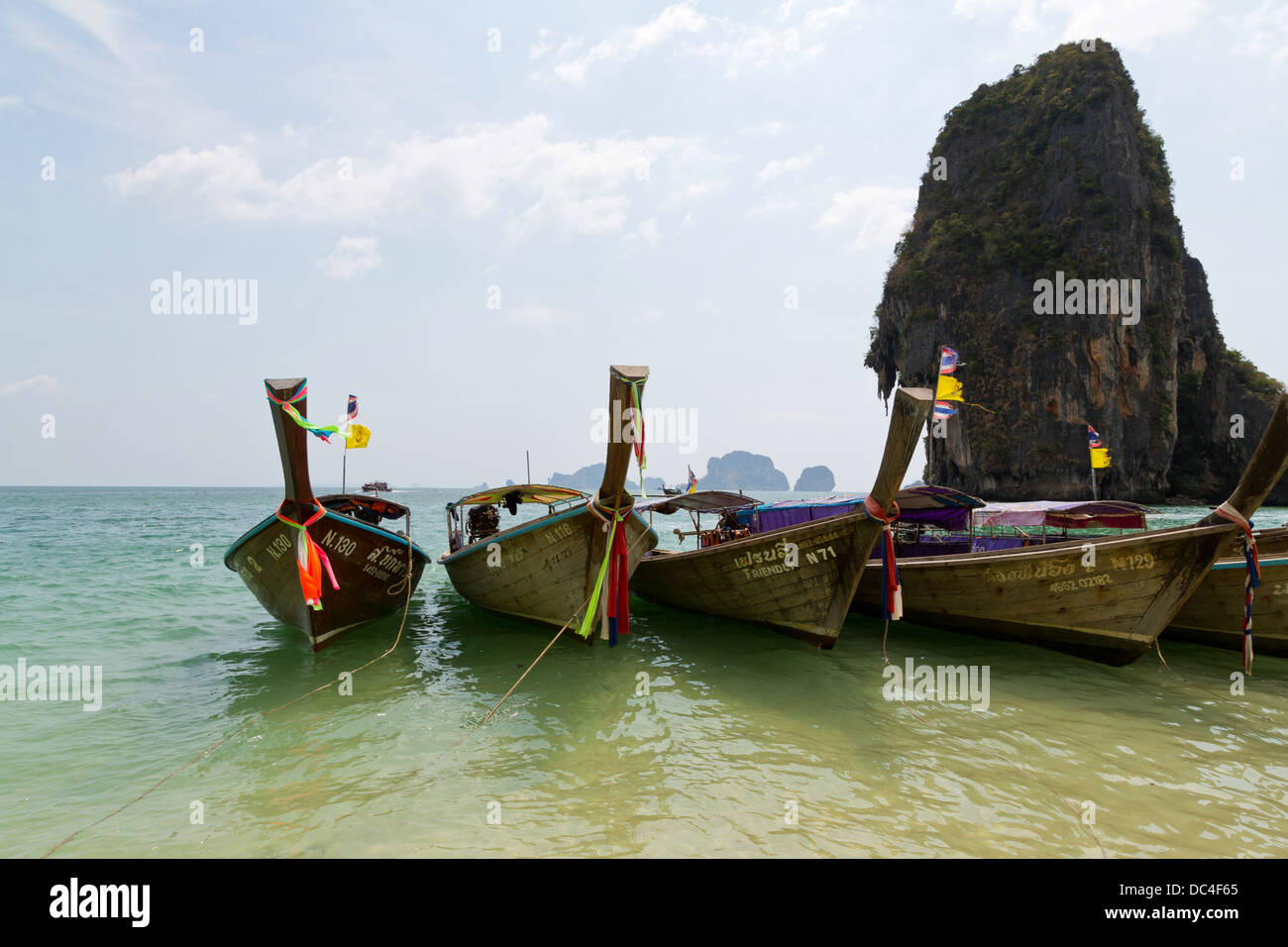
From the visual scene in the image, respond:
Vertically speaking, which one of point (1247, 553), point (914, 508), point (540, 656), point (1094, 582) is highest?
point (914, 508)

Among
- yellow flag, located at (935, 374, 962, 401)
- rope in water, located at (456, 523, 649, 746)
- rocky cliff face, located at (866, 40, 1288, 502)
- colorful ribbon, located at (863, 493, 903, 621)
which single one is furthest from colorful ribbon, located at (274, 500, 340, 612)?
rocky cliff face, located at (866, 40, 1288, 502)

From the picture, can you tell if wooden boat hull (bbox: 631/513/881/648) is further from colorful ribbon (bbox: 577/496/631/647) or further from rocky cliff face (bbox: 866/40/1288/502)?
rocky cliff face (bbox: 866/40/1288/502)

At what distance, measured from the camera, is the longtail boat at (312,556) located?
23.6 ft

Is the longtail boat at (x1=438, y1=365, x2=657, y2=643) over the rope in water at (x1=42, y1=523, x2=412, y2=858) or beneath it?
over

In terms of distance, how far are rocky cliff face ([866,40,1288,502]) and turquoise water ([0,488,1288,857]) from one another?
40.6 metres

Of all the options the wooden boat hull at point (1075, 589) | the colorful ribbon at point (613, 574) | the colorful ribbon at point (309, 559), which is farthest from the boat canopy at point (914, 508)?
the colorful ribbon at point (309, 559)

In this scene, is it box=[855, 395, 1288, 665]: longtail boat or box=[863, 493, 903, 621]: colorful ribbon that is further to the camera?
box=[863, 493, 903, 621]: colorful ribbon

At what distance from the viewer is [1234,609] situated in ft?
28.5

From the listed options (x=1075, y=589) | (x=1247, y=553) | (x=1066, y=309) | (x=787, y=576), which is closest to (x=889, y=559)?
(x=787, y=576)

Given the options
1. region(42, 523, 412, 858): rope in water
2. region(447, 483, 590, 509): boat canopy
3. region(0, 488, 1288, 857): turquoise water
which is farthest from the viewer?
region(447, 483, 590, 509): boat canopy

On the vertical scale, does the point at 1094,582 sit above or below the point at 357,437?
below

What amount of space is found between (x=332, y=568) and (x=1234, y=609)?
13246 mm

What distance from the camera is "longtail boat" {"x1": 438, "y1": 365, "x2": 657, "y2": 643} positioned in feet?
23.2

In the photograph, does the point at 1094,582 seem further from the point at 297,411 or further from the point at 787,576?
the point at 297,411
